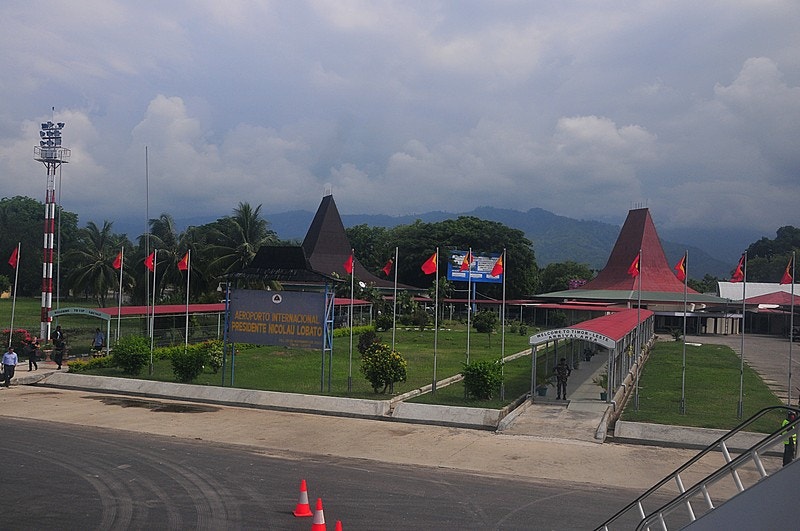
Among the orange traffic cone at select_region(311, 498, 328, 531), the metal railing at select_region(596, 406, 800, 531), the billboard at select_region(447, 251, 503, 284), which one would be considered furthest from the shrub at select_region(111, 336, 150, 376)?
the billboard at select_region(447, 251, 503, 284)

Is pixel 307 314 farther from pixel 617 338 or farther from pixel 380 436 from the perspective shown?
pixel 617 338

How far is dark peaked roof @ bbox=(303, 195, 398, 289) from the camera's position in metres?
72.8

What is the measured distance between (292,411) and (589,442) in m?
8.72

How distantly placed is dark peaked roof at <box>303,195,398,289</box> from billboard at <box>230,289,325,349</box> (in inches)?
1839

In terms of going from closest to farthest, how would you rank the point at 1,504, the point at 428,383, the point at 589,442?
the point at 1,504 → the point at 589,442 → the point at 428,383

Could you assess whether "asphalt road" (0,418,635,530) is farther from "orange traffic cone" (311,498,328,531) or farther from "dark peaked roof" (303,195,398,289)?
"dark peaked roof" (303,195,398,289)

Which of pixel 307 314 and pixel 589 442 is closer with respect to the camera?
pixel 589 442

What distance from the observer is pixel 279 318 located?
23.6 meters

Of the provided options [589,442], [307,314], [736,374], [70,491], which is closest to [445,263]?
[736,374]

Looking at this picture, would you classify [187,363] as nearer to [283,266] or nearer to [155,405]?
[155,405]

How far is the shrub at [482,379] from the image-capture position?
846 inches

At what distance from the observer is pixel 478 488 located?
42.7 feet

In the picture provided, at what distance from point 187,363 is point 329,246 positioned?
5055 cm

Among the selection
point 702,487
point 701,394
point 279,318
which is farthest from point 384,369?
point 702,487
